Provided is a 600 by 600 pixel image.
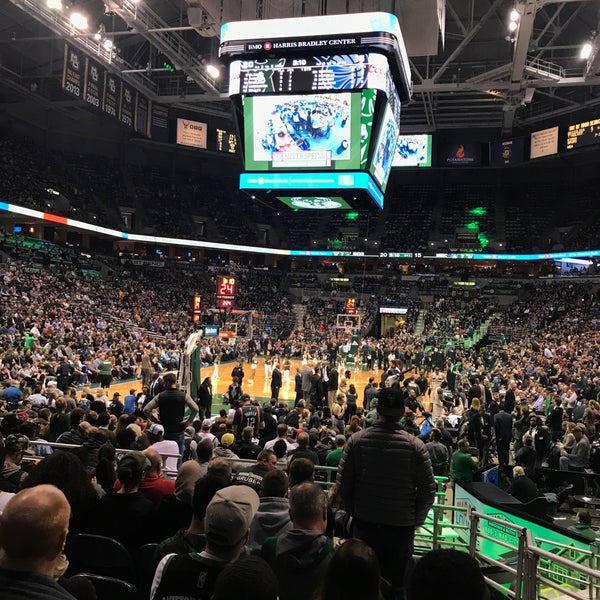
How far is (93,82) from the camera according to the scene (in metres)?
22.3

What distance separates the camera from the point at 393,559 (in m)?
3.19

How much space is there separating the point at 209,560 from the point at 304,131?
1134 cm

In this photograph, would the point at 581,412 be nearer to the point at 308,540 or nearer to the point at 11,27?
the point at 308,540

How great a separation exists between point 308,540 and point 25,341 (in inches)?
743

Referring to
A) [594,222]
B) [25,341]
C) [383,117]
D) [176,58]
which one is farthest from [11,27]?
[594,222]

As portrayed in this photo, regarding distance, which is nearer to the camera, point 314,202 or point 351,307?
point 314,202

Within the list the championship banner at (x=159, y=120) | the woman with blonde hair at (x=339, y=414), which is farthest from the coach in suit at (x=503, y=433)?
the championship banner at (x=159, y=120)

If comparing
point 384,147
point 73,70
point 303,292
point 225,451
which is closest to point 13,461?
point 225,451

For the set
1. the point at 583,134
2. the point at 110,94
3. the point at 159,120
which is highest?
the point at 159,120

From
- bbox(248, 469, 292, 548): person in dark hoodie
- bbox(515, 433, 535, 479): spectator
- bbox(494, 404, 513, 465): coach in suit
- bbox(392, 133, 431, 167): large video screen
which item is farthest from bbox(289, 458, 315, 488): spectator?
bbox(392, 133, 431, 167): large video screen

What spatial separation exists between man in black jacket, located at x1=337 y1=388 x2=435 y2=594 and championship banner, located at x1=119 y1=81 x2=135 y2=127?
24747 mm

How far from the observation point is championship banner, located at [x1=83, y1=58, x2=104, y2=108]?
71.6ft

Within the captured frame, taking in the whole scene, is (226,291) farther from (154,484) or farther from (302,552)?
(302,552)

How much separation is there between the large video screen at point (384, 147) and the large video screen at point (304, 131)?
0.58 meters
